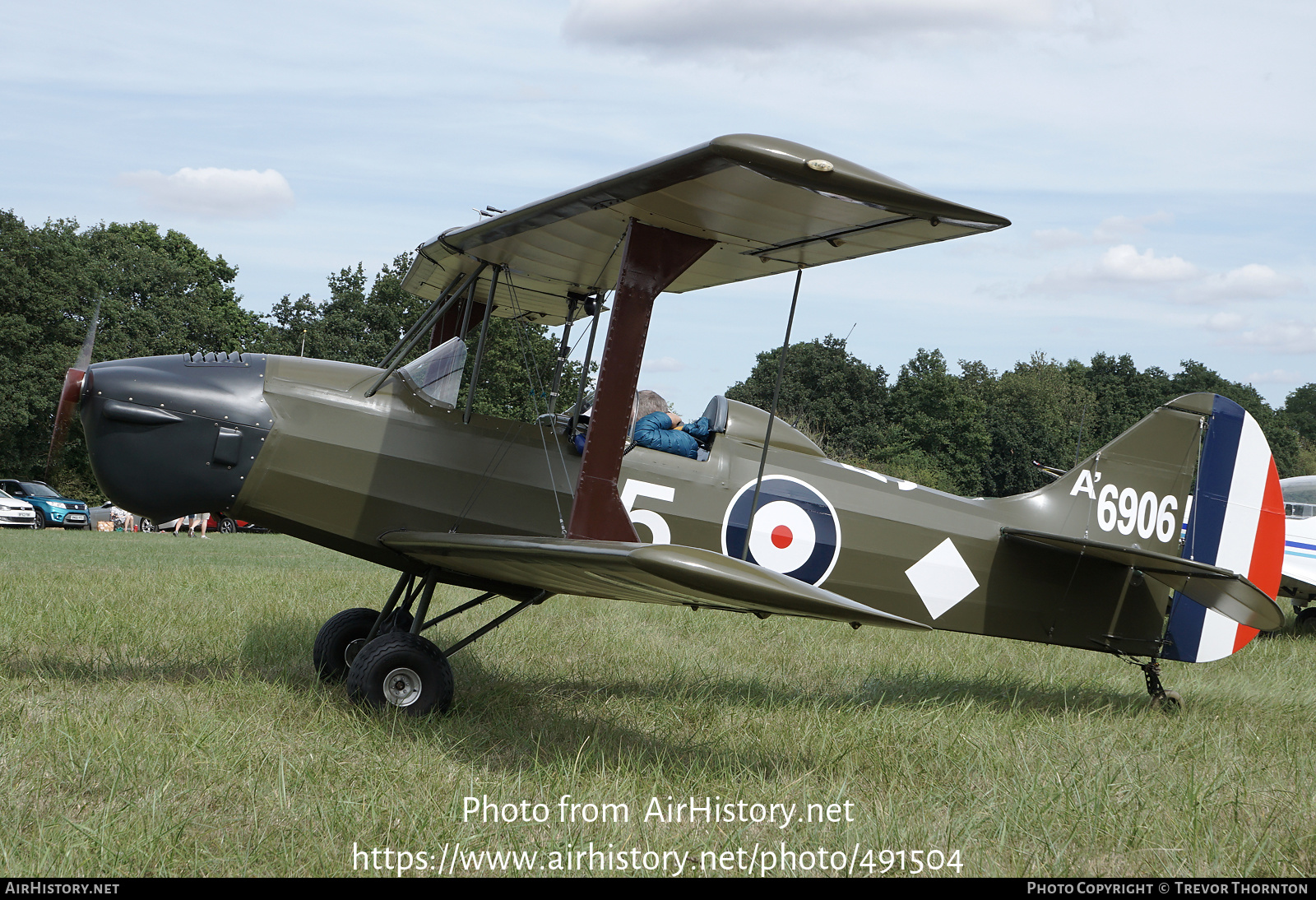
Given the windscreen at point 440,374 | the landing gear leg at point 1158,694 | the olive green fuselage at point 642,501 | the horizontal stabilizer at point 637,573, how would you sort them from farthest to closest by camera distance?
1. the landing gear leg at point 1158,694
2. the windscreen at point 440,374
3. the olive green fuselage at point 642,501
4. the horizontal stabilizer at point 637,573

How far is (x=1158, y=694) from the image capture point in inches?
255

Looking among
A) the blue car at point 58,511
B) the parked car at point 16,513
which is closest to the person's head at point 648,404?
the parked car at point 16,513

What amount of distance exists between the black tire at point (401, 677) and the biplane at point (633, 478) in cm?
1

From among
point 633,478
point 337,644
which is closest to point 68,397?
point 337,644

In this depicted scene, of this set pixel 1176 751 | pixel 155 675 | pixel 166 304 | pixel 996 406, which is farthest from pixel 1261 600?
pixel 996 406

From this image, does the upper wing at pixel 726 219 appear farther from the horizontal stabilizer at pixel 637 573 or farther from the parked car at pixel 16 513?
the parked car at pixel 16 513

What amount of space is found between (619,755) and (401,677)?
1.28m

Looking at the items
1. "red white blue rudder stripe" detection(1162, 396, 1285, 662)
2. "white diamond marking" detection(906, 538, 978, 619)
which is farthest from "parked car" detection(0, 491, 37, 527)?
"red white blue rudder stripe" detection(1162, 396, 1285, 662)

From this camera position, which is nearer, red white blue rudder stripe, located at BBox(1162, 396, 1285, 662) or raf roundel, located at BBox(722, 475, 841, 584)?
raf roundel, located at BBox(722, 475, 841, 584)

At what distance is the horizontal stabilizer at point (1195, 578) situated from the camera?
5.24 m

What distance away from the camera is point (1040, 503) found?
262 inches

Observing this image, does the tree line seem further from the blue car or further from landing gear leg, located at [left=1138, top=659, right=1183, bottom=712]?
landing gear leg, located at [left=1138, top=659, right=1183, bottom=712]

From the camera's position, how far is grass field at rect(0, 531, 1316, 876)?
3.42 meters
